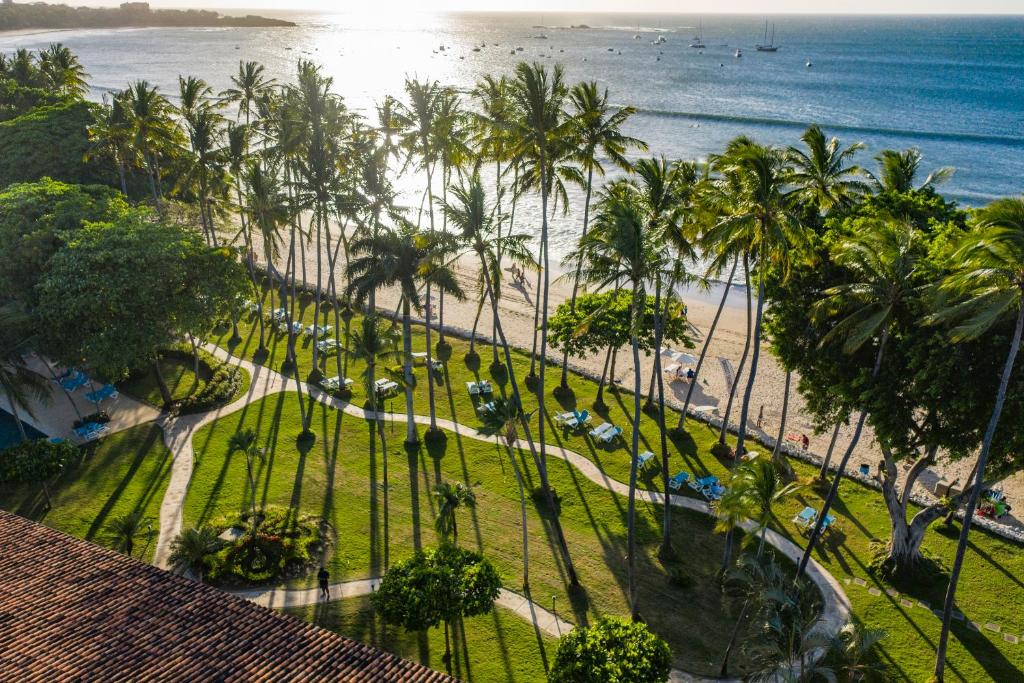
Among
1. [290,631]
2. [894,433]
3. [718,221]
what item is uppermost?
[718,221]

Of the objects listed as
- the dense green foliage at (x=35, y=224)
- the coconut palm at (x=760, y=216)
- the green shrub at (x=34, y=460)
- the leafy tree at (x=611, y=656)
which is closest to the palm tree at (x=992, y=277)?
the coconut palm at (x=760, y=216)

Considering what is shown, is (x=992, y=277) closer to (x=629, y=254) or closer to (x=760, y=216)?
(x=760, y=216)

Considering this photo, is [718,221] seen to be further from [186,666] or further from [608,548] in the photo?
[186,666]

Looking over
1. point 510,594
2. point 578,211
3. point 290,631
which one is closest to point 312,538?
point 510,594

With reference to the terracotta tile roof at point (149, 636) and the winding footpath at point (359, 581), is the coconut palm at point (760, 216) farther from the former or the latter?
the terracotta tile roof at point (149, 636)

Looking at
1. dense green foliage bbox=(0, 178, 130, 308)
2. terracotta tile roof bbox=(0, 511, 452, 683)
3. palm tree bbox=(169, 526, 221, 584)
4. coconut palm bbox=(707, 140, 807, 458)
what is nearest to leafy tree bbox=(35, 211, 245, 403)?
dense green foliage bbox=(0, 178, 130, 308)

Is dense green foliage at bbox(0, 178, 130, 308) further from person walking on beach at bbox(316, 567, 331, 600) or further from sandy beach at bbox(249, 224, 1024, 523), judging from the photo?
→ person walking on beach at bbox(316, 567, 331, 600)
